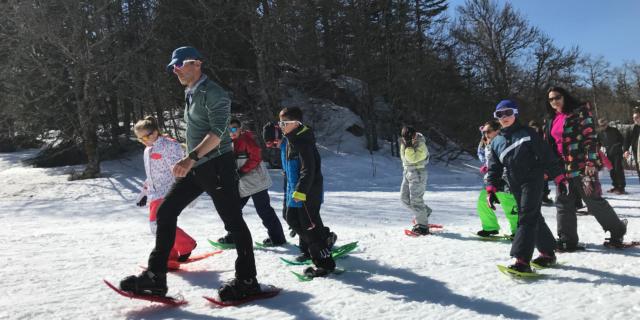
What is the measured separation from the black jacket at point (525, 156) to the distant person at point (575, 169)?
1010 millimetres

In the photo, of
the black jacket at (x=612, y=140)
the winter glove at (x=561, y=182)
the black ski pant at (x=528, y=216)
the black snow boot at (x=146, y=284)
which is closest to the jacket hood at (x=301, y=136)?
the black snow boot at (x=146, y=284)

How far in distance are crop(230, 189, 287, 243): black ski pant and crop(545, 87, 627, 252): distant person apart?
3314mm

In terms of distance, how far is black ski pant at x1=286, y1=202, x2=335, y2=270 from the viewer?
13.7 ft

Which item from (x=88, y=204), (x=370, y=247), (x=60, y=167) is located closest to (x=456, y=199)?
(x=370, y=247)

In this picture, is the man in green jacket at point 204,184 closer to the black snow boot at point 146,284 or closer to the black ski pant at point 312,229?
the black snow boot at point 146,284

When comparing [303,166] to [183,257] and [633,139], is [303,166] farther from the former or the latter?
[633,139]

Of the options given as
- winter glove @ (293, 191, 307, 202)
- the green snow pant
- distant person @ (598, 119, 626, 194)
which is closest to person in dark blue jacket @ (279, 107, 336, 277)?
winter glove @ (293, 191, 307, 202)

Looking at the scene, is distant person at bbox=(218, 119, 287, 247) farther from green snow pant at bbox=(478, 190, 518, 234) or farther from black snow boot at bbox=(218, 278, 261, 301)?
green snow pant at bbox=(478, 190, 518, 234)

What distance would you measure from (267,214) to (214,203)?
7.26 ft

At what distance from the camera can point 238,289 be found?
3.50 metres

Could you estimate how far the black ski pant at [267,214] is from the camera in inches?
221

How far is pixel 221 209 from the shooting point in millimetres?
3424

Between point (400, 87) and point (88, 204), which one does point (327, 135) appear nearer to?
point (400, 87)

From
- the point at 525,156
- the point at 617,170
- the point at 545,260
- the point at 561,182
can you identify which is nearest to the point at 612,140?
the point at 617,170
